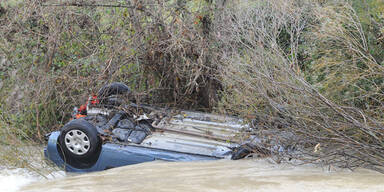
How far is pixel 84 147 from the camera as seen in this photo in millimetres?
6172

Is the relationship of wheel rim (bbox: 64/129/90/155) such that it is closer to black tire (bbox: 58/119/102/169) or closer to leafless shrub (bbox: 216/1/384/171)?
black tire (bbox: 58/119/102/169)

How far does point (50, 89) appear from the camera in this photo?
8.25 m

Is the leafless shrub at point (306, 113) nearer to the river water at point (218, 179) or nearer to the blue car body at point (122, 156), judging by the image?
the river water at point (218, 179)

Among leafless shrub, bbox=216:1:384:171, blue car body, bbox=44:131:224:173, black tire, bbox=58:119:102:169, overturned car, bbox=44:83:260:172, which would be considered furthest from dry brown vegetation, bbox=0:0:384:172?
black tire, bbox=58:119:102:169

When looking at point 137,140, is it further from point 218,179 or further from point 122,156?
point 218,179

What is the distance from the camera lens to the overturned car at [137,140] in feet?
19.7

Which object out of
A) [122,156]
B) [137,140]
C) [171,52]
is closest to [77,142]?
[122,156]

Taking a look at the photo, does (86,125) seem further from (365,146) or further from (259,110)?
(365,146)

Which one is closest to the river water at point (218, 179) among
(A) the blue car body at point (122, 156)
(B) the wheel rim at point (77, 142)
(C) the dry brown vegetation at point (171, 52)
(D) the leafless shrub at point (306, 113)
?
(A) the blue car body at point (122, 156)

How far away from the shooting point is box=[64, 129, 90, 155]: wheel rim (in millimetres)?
6148

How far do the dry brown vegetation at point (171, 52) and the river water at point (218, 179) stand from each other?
46.9 inches

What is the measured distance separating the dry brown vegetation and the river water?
119 centimetres

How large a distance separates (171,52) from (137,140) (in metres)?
2.34

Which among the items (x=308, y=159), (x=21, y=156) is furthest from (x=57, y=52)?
(x=308, y=159)
